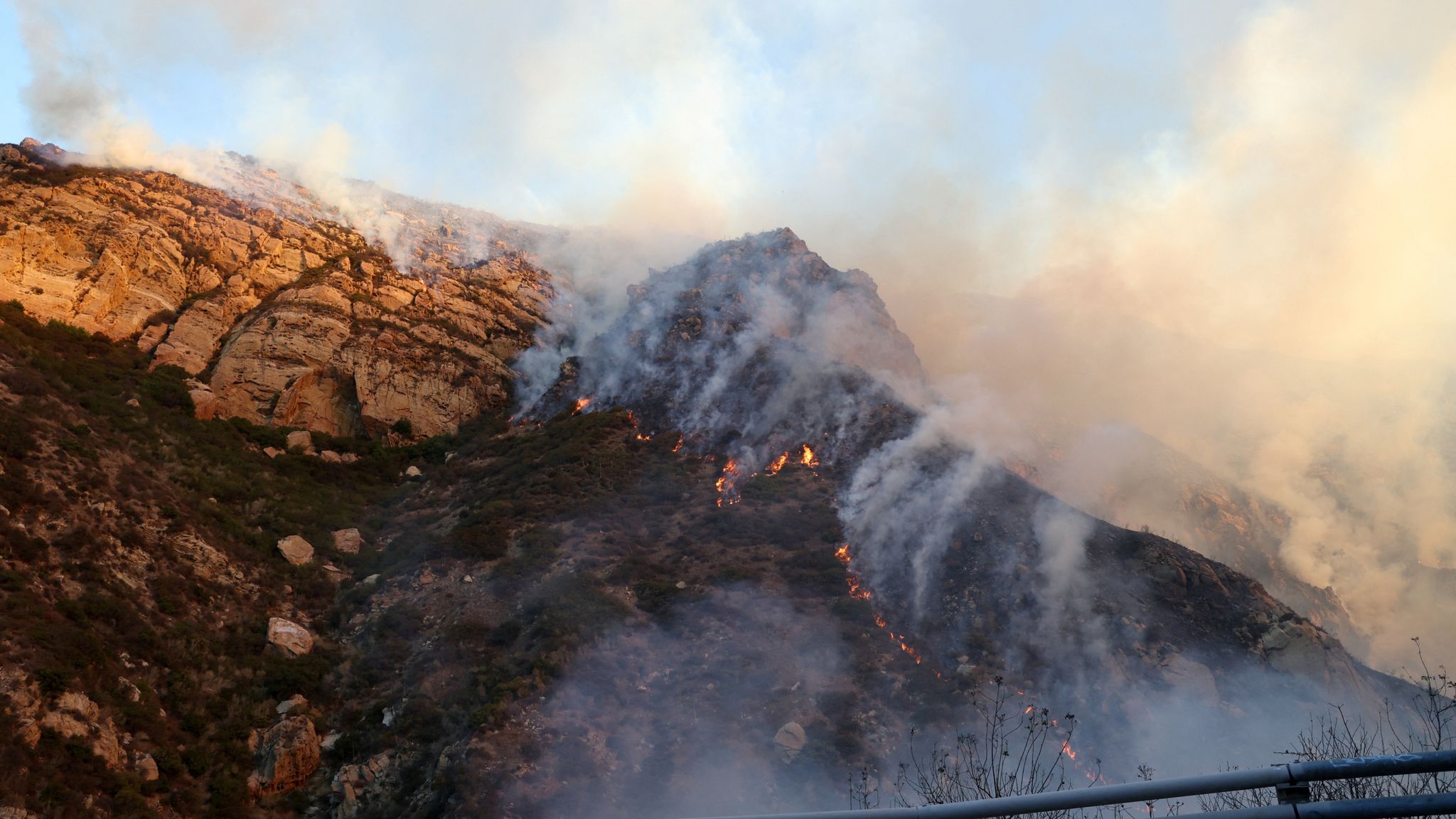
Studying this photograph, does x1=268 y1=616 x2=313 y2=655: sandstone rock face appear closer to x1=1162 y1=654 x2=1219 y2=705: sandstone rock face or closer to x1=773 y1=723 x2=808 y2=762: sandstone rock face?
x1=773 y1=723 x2=808 y2=762: sandstone rock face

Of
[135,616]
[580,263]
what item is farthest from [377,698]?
[580,263]

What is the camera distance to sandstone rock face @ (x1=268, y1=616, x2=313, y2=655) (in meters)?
30.6

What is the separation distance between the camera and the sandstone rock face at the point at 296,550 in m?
36.3

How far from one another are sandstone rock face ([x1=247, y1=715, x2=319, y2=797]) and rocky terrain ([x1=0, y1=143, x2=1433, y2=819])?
0.11 m

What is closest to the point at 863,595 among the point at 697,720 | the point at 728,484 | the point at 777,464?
the point at 697,720

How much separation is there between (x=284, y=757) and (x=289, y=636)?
6882 mm

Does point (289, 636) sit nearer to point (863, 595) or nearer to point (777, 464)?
point (863, 595)

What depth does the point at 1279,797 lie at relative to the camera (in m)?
3.91

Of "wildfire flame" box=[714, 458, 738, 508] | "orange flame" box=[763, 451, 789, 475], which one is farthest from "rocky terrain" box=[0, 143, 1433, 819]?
"orange flame" box=[763, 451, 789, 475]

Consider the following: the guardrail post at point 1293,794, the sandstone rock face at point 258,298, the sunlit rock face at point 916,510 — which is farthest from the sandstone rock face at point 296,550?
the guardrail post at point 1293,794

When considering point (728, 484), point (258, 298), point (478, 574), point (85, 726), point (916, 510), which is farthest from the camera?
point (258, 298)

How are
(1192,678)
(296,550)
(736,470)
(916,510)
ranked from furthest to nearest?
(736,470) < (916,510) < (296,550) < (1192,678)

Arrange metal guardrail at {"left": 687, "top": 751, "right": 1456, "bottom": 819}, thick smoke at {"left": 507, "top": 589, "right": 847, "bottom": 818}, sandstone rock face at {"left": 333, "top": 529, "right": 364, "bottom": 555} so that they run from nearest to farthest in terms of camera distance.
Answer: metal guardrail at {"left": 687, "top": 751, "right": 1456, "bottom": 819}
thick smoke at {"left": 507, "top": 589, "right": 847, "bottom": 818}
sandstone rock face at {"left": 333, "top": 529, "right": 364, "bottom": 555}

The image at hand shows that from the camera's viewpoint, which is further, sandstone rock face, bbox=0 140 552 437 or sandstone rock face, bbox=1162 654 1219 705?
sandstone rock face, bbox=0 140 552 437
